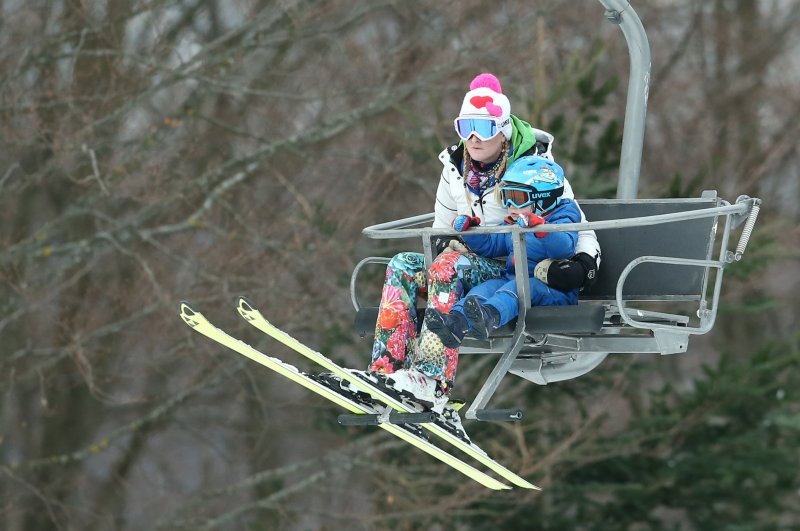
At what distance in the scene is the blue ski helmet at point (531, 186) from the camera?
21.7ft

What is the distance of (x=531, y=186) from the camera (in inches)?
261

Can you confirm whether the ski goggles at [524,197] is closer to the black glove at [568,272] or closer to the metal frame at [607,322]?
the metal frame at [607,322]

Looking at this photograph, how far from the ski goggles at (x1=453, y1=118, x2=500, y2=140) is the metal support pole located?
72cm

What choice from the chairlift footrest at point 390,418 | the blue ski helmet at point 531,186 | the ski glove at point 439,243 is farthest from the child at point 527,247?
the ski glove at point 439,243

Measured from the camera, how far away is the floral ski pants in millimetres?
6758

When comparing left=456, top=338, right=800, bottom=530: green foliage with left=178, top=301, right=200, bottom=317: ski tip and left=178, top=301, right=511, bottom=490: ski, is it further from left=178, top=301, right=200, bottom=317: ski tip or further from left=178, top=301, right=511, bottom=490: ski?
left=178, top=301, right=200, bottom=317: ski tip

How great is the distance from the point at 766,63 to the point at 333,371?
58.5 feet

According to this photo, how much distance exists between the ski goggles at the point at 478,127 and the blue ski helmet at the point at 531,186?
162 mm

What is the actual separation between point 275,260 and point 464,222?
8.63 metres

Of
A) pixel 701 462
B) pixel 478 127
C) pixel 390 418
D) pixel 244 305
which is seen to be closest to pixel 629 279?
pixel 478 127

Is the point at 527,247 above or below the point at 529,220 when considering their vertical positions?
below

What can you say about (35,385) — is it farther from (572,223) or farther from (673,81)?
(572,223)

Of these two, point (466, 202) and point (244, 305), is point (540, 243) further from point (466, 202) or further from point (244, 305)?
point (244, 305)

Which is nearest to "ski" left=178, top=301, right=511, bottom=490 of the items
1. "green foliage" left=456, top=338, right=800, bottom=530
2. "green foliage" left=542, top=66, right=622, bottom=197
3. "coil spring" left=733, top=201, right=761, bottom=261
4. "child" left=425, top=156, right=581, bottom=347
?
"child" left=425, top=156, right=581, bottom=347
